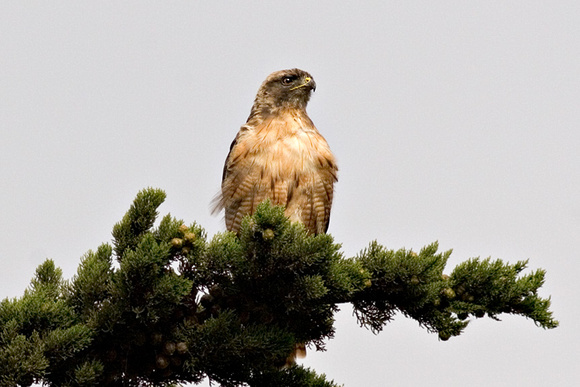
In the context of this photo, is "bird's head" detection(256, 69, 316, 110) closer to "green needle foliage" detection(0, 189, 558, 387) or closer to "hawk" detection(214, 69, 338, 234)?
"hawk" detection(214, 69, 338, 234)

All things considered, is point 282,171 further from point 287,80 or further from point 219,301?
point 219,301

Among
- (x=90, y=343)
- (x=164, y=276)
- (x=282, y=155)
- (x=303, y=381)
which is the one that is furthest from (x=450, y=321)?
(x=282, y=155)

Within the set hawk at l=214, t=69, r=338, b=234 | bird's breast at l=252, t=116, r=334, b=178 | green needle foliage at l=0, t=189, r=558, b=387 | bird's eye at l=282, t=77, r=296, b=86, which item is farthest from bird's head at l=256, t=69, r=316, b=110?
green needle foliage at l=0, t=189, r=558, b=387

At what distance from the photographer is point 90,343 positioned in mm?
4020

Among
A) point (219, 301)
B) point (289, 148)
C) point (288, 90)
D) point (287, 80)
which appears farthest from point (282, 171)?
point (219, 301)

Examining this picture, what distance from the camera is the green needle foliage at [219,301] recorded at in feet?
13.1

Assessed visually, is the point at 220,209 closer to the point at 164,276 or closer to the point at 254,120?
the point at 254,120

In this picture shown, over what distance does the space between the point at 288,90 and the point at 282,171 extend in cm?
96

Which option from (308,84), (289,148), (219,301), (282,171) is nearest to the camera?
(219,301)

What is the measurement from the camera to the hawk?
6578mm

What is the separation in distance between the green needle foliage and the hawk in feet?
7.11

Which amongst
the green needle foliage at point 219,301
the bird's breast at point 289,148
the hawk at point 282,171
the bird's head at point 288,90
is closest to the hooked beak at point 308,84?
the bird's head at point 288,90

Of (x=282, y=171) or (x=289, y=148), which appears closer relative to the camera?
(x=282, y=171)

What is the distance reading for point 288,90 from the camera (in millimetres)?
7184
